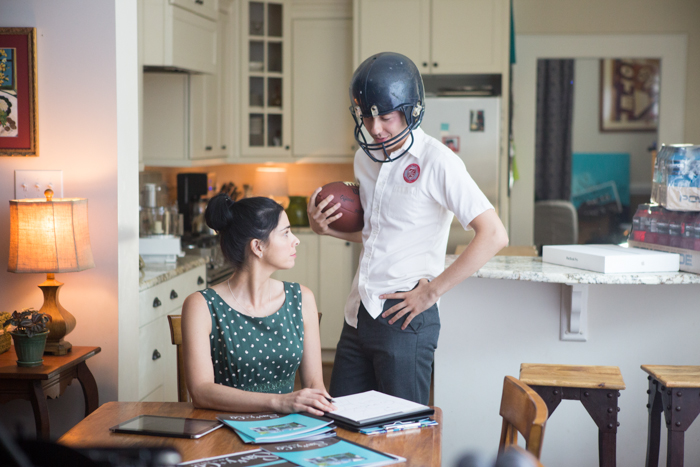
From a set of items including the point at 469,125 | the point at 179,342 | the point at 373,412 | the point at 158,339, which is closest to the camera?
the point at 373,412

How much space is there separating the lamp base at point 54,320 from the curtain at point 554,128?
352cm

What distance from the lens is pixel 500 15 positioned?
14.7 feet

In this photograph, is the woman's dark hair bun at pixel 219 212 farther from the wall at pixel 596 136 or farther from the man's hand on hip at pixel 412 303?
the wall at pixel 596 136

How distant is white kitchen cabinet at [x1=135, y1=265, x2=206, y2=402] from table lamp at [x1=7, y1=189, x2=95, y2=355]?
0.50 metres

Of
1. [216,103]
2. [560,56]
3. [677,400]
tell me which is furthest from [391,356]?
[560,56]

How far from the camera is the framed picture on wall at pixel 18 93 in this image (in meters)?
2.52

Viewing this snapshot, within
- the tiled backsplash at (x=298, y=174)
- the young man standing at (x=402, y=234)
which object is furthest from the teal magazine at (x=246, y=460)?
the tiled backsplash at (x=298, y=174)

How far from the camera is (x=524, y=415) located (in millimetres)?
1431

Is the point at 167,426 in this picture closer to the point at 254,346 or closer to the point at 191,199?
the point at 254,346

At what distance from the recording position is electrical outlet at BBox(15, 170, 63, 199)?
2.55 metres

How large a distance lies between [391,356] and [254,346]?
14.0 inches

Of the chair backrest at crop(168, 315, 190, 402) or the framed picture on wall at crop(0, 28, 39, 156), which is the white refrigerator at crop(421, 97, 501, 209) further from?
the chair backrest at crop(168, 315, 190, 402)

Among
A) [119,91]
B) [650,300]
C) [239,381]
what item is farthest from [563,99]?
[239,381]

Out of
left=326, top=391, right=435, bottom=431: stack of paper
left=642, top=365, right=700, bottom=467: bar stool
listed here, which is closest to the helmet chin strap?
left=326, top=391, right=435, bottom=431: stack of paper
